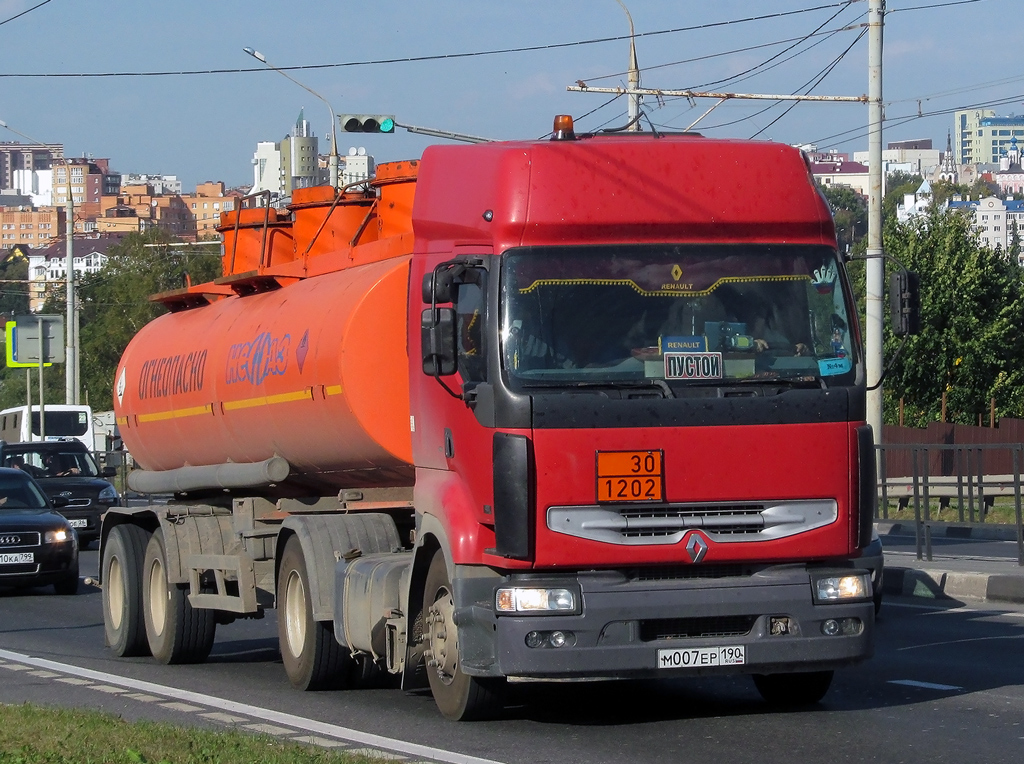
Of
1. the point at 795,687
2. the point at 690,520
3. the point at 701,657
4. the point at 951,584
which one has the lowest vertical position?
the point at 951,584

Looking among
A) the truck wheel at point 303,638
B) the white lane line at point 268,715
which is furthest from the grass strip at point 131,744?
the truck wheel at point 303,638

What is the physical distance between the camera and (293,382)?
1065 cm

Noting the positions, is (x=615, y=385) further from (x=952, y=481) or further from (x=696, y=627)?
(x=952, y=481)

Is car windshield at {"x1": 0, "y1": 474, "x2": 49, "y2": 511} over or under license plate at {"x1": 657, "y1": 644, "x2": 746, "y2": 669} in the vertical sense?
under

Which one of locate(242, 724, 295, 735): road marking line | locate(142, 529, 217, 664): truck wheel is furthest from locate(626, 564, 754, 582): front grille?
locate(142, 529, 217, 664): truck wheel

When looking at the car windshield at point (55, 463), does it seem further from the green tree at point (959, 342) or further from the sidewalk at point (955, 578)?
the green tree at point (959, 342)

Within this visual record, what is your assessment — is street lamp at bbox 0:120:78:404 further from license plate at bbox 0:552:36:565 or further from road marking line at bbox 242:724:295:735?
road marking line at bbox 242:724:295:735

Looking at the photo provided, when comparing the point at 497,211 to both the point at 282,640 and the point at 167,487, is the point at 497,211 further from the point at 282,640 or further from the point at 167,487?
the point at 167,487

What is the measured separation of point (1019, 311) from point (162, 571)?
42.4 m

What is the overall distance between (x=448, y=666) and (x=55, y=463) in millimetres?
22526

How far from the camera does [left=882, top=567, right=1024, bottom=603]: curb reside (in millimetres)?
15328

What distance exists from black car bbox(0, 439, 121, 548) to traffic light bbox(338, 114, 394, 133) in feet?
23.6

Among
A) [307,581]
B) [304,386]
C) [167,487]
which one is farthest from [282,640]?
[167,487]

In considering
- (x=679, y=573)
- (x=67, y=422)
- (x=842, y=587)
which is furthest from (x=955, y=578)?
(x=67, y=422)
